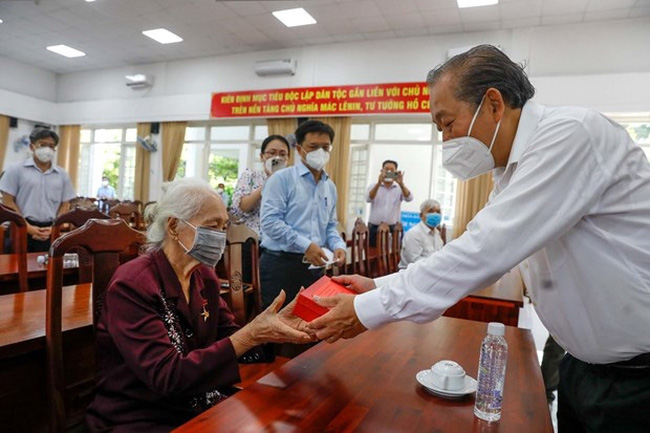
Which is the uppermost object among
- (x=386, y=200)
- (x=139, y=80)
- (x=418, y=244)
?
(x=139, y=80)

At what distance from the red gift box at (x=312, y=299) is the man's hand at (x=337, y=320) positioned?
2cm

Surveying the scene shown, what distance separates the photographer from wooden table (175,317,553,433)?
0.84 meters

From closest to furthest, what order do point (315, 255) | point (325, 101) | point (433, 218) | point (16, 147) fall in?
point (315, 255)
point (433, 218)
point (325, 101)
point (16, 147)

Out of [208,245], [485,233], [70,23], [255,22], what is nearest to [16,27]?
[70,23]

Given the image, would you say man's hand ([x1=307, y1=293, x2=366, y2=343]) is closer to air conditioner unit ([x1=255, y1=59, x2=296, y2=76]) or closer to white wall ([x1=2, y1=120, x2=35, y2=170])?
air conditioner unit ([x1=255, y1=59, x2=296, y2=76])

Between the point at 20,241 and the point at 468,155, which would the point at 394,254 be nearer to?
the point at 20,241

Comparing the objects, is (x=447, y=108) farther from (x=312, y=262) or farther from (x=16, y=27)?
(x=16, y=27)

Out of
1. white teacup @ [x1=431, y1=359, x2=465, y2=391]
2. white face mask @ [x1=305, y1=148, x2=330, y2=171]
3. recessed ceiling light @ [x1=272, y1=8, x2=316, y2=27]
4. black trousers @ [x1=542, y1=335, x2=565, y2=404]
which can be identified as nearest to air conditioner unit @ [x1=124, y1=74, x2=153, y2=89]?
recessed ceiling light @ [x1=272, y1=8, x2=316, y2=27]

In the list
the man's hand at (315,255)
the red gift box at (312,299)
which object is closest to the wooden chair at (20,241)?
the man's hand at (315,255)

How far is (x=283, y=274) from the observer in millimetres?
2451

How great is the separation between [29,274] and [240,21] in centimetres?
563

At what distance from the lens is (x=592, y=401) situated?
0.98 meters

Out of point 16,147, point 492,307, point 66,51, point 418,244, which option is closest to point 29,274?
point 492,307

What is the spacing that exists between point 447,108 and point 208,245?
0.78 meters
